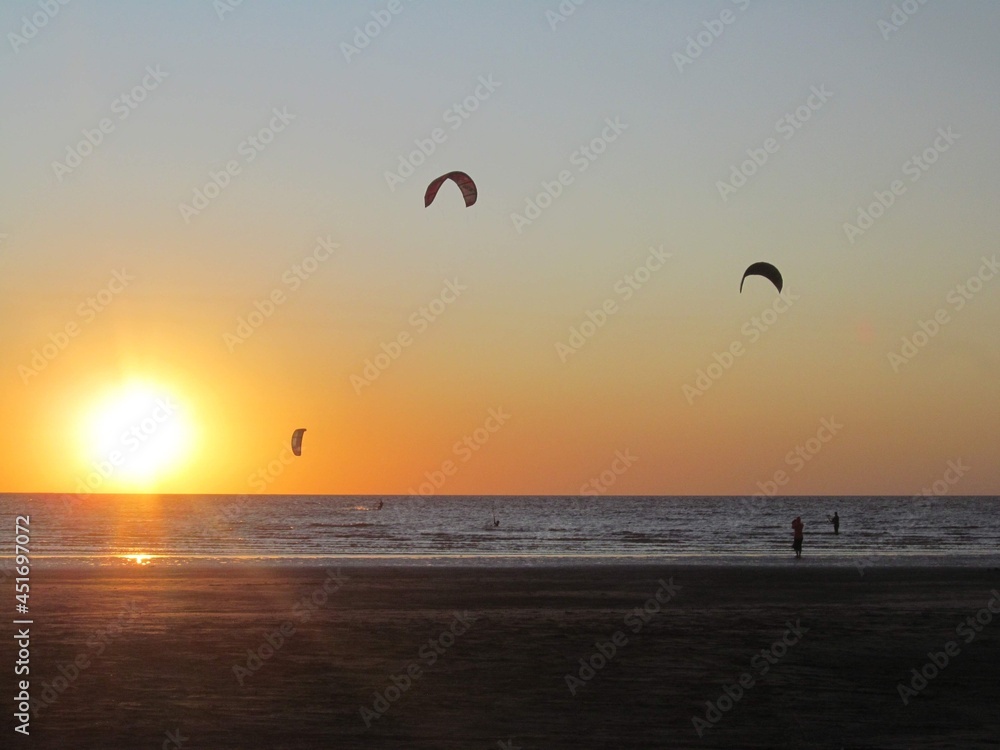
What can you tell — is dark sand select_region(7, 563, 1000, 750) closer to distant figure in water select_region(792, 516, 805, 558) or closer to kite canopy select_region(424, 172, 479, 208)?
kite canopy select_region(424, 172, 479, 208)

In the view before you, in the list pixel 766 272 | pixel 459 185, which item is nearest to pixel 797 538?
pixel 766 272

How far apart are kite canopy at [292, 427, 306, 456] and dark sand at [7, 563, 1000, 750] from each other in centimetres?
1662

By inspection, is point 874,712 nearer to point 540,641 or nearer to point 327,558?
point 540,641

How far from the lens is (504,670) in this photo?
13914 millimetres

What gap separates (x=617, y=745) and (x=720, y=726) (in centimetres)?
138

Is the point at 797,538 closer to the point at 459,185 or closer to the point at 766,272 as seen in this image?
the point at 766,272

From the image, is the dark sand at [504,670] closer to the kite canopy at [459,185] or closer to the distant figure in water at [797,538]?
the kite canopy at [459,185]

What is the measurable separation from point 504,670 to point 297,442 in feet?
98.9

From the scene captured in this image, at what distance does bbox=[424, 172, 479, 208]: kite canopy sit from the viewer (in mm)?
27266

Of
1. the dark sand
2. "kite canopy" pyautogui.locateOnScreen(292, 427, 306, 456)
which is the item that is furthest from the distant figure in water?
"kite canopy" pyautogui.locateOnScreen(292, 427, 306, 456)

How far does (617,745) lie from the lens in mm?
10000

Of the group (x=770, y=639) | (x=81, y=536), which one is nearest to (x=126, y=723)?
(x=770, y=639)

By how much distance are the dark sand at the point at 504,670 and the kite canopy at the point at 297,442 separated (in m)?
16.6

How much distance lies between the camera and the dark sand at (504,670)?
10.5m
